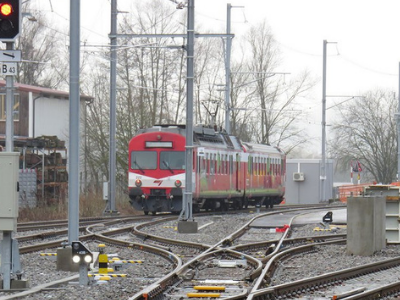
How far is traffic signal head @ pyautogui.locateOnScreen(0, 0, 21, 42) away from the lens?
11.8 m

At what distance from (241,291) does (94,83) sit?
47.5m

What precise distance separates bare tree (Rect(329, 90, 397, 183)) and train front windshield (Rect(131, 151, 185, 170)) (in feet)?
156

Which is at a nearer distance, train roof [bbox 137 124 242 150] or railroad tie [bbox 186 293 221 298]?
railroad tie [bbox 186 293 221 298]

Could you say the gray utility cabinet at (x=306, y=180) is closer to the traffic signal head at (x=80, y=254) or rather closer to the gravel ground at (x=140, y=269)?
the gravel ground at (x=140, y=269)

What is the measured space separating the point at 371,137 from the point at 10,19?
72.9m

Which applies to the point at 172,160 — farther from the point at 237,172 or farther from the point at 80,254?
the point at 80,254

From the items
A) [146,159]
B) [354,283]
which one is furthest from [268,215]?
[354,283]

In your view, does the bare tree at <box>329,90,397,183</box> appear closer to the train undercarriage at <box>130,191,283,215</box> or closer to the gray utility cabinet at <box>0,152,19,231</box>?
the train undercarriage at <box>130,191,283,215</box>

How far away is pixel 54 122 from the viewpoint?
56.4 metres

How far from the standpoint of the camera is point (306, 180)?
59.8 metres

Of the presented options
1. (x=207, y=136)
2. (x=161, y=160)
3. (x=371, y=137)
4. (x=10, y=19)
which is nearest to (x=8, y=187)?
(x=10, y=19)

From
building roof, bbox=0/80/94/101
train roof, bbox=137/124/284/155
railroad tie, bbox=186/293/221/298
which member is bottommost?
railroad tie, bbox=186/293/221/298

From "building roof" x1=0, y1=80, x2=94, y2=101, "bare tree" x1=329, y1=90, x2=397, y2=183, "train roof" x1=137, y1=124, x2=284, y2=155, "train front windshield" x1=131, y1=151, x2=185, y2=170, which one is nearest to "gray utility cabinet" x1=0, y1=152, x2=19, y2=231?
"train roof" x1=137, y1=124, x2=284, y2=155

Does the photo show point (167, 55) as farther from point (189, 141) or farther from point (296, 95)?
point (189, 141)
